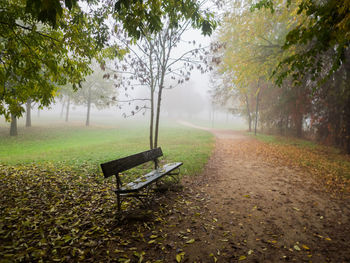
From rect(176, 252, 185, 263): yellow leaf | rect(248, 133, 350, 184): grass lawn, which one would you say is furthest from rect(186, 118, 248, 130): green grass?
rect(176, 252, 185, 263): yellow leaf

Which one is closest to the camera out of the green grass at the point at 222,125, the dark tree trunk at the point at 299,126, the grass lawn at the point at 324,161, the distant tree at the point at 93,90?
the grass lawn at the point at 324,161

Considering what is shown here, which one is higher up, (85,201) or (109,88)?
(109,88)

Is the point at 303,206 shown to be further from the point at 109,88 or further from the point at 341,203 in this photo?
the point at 109,88

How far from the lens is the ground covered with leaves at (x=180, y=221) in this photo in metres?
2.93

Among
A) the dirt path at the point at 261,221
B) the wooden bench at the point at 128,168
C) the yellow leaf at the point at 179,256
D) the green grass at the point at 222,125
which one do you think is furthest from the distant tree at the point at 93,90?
the yellow leaf at the point at 179,256

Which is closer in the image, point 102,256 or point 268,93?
point 102,256

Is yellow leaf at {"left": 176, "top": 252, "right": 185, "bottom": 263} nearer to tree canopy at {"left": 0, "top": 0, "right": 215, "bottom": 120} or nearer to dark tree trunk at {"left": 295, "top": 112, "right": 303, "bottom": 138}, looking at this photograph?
tree canopy at {"left": 0, "top": 0, "right": 215, "bottom": 120}

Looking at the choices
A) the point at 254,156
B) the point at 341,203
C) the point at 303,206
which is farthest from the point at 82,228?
the point at 254,156

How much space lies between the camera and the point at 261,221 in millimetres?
3861

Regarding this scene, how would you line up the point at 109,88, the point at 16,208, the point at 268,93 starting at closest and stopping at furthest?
the point at 16,208
the point at 268,93
the point at 109,88

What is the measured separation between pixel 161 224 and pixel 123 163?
1604 mm

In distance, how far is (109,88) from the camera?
29.3m

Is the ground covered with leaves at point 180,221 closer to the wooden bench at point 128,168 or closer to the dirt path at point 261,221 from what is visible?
the dirt path at point 261,221

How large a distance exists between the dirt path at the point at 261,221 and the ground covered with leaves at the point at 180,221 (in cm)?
2
